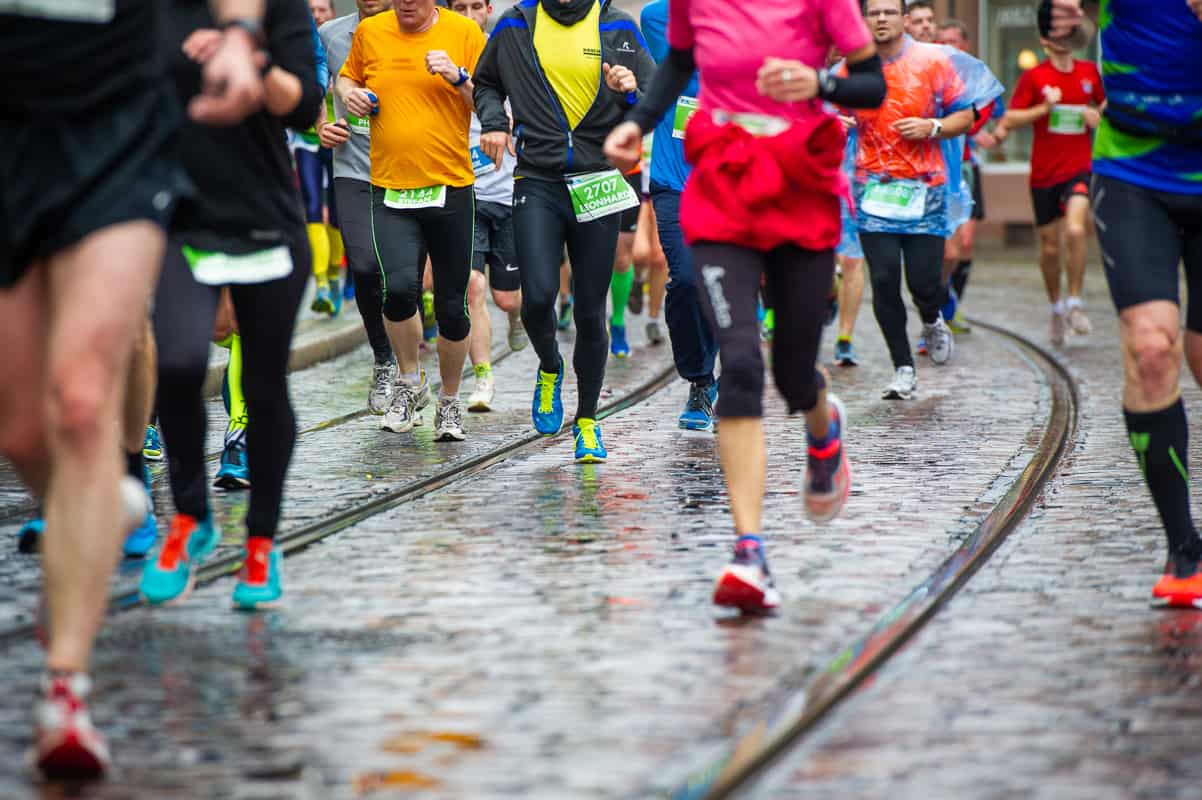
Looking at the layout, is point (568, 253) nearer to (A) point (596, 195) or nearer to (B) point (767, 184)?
(A) point (596, 195)

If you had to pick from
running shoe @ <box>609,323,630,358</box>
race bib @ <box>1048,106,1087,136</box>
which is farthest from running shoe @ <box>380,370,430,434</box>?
race bib @ <box>1048,106,1087,136</box>

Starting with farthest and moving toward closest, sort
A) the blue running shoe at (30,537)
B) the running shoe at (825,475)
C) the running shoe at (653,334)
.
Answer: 1. the running shoe at (653,334)
2. the blue running shoe at (30,537)
3. the running shoe at (825,475)

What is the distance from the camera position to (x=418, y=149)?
9.39 meters

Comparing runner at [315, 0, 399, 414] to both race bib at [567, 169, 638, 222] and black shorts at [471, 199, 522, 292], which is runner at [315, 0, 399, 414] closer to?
black shorts at [471, 199, 522, 292]

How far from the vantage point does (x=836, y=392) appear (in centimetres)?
1179

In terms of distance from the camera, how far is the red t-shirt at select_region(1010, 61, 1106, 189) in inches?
601

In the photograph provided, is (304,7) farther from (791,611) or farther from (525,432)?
(525,432)

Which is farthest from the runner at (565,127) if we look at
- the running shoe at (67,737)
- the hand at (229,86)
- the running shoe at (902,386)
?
the running shoe at (67,737)

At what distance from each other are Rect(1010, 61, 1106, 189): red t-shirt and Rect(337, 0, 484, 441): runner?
6.83 metres

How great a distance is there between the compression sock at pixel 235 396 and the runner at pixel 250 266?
8.14 feet

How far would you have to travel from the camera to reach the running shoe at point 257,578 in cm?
557

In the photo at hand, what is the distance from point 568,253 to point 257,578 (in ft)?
11.1

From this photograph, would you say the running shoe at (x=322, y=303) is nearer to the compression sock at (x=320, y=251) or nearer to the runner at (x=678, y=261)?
the compression sock at (x=320, y=251)

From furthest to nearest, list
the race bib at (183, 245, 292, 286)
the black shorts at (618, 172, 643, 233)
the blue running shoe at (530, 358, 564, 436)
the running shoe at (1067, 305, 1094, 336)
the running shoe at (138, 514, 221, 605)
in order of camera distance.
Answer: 1. the running shoe at (1067, 305, 1094, 336)
2. the black shorts at (618, 172, 643, 233)
3. the blue running shoe at (530, 358, 564, 436)
4. the running shoe at (138, 514, 221, 605)
5. the race bib at (183, 245, 292, 286)
